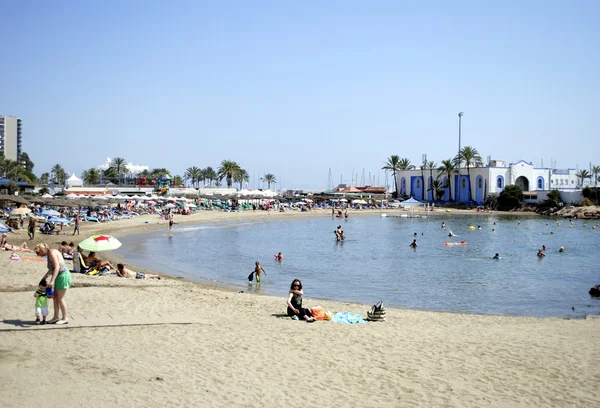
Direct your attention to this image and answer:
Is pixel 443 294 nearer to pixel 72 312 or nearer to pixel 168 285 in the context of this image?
pixel 168 285

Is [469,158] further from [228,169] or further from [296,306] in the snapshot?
[296,306]

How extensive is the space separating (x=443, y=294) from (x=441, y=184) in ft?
270

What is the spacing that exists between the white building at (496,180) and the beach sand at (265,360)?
265 ft

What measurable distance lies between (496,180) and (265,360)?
87.6m

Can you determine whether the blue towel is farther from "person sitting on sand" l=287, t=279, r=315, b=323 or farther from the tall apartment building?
the tall apartment building

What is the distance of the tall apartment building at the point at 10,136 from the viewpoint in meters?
158

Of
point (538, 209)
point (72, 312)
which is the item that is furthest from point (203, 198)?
point (72, 312)

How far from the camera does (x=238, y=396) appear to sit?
6434 millimetres

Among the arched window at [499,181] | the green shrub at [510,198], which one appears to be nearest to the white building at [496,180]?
the arched window at [499,181]

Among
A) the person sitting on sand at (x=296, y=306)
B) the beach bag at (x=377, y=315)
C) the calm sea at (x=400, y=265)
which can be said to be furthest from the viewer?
the calm sea at (x=400, y=265)

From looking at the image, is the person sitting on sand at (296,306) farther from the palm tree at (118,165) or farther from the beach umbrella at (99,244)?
the palm tree at (118,165)

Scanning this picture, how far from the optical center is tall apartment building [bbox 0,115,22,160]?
158500mm

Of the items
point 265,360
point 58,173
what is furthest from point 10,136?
point 265,360

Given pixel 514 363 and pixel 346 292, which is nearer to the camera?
pixel 514 363
